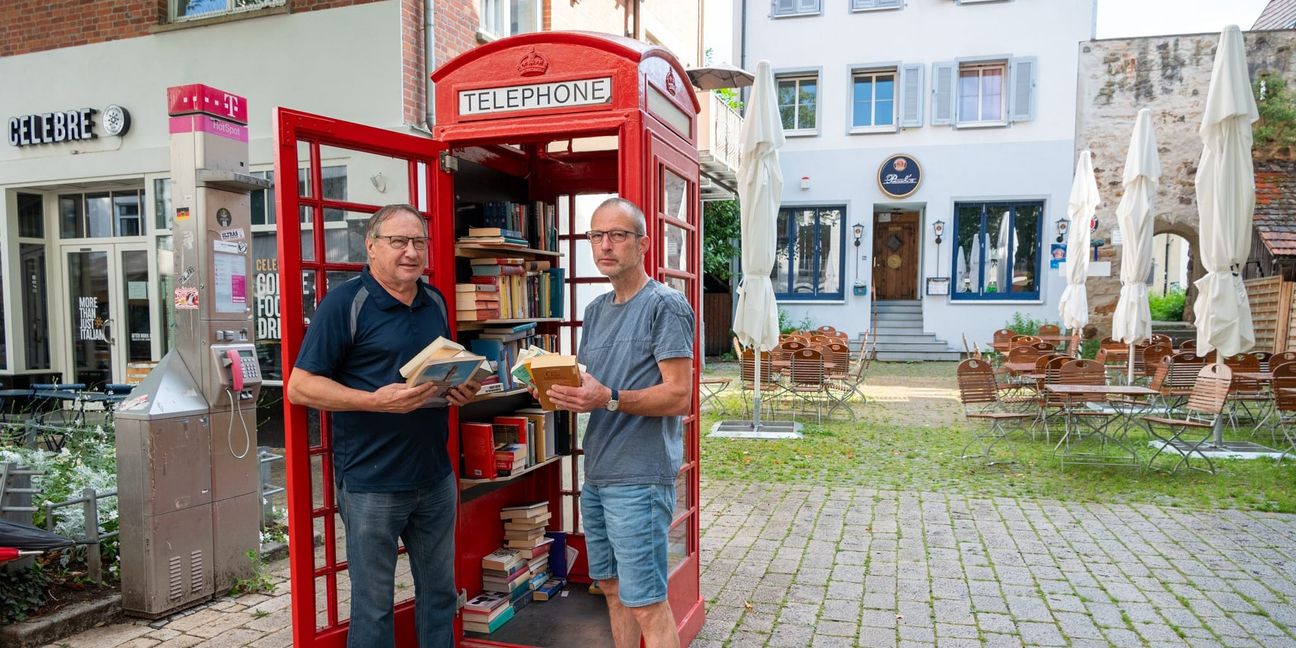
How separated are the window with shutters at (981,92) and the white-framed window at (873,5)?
2.26m

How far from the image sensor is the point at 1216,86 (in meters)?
7.98

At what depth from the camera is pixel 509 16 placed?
1030cm

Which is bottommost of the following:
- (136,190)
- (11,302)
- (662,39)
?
(11,302)

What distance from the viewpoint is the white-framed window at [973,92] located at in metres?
19.2

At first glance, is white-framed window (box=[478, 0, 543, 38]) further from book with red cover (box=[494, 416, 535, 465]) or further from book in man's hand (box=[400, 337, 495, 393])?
book in man's hand (box=[400, 337, 495, 393])

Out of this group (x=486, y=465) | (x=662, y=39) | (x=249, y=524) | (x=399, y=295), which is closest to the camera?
(x=399, y=295)

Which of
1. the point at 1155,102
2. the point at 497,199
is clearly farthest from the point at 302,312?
the point at 1155,102

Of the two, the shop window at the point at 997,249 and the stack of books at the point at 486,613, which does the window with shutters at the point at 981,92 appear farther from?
the stack of books at the point at 486,613

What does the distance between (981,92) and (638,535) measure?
19.8m

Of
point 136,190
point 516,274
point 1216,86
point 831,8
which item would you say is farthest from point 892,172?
point 516,274

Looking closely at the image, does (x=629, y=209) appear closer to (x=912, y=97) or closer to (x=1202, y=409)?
(x=1202, y=409)

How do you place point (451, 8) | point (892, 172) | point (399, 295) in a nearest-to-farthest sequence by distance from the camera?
1. point (399, 295)
2. point (451, 8)
3. point (892, 172)

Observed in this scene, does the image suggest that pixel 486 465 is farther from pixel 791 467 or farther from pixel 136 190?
pixel 136 190

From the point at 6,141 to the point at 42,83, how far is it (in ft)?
3.14
